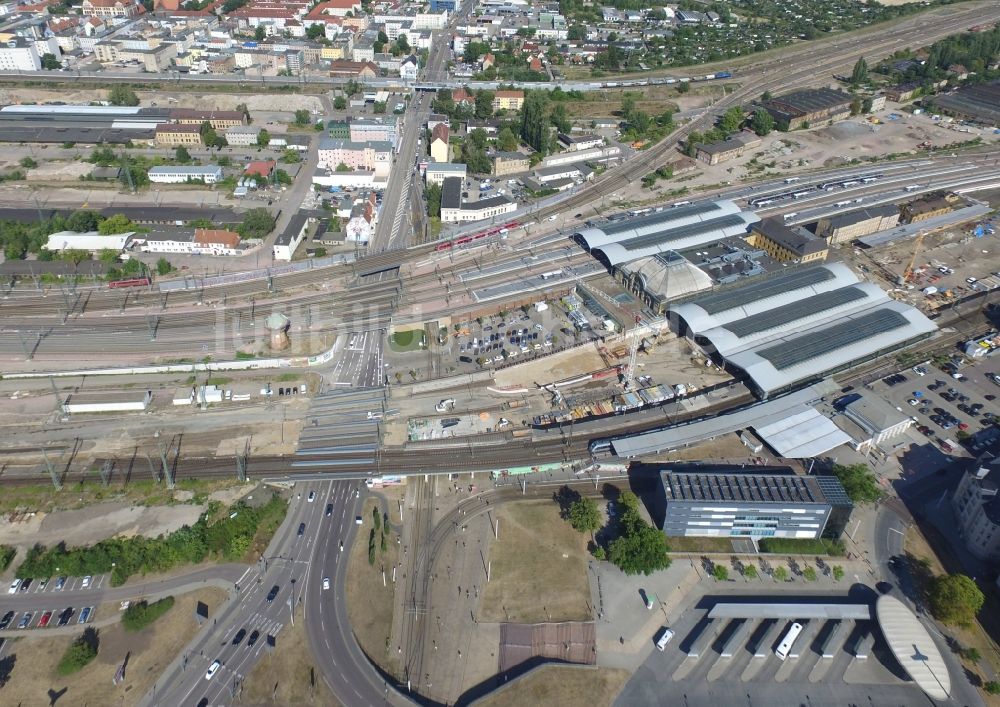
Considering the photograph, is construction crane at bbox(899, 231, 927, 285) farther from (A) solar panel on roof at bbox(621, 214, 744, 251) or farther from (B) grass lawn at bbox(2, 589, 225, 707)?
(B) grass lawn at bbox(2, 589, 225, 707)

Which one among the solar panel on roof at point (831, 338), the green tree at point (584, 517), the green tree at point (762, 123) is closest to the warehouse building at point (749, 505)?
the green tree at point (584, 517)

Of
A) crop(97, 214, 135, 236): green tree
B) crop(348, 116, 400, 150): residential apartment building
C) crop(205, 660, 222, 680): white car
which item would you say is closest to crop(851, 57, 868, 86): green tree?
crop(348, 116, 400, 150): residential apartment building

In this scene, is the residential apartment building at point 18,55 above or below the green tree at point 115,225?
above

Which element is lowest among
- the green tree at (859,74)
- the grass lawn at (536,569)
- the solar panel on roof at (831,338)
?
the grass lawn at (536,569)

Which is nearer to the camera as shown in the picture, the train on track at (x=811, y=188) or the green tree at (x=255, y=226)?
the green tree at (x=255, y=226)

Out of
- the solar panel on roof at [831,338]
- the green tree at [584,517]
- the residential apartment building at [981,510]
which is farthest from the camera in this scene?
the solar panel on roof at [831,338]

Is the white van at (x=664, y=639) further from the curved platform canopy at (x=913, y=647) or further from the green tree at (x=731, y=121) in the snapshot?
the green tree at (x=731, y=121)

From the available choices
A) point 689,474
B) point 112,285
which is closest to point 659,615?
point 689,474

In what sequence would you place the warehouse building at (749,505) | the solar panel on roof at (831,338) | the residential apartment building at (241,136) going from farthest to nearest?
the residential apartment building at (241,136), the solar panel on roof at (831,338), the warehouse building at (749,505)
